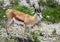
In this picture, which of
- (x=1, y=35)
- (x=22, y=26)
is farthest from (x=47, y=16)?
(x=1, y=35)

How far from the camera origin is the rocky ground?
27.7 ft

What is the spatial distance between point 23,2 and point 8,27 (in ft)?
6.82

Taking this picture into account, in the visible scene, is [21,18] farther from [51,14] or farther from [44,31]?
[51,14]

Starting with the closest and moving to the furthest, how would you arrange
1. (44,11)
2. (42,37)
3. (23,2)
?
(42,37) → (44,11) → (23,2)

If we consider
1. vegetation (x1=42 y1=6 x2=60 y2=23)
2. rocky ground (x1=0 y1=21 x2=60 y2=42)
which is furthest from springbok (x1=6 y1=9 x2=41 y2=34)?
vegetation (x1=42 y1=6 x2=60 y2=23)

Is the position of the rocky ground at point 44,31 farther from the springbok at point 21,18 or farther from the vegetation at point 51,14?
the springbok at point 21,18

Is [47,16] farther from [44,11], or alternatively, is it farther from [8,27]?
[8,27]

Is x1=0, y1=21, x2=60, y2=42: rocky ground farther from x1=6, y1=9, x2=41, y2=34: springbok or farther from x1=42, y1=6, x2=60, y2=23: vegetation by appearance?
x1=6, y1=9, x2=41, y2=34: springbok

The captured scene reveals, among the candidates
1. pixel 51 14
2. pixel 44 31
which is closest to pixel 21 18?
pixel 44 31

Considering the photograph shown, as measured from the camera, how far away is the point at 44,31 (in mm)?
8859

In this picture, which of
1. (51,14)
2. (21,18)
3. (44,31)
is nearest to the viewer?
(21,18)

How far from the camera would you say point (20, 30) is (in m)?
8.88

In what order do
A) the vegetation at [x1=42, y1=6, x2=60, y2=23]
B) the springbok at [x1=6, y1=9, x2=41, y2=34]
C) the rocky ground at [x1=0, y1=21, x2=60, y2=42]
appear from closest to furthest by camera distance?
the springbok at [x1=6, y1=9, x2=41, y2=34] → the rocky ground at [x1=0, y1=21, x2=60, y2=42] → the vegetation at [x1=42, y1=6, x2=60, y2=23]

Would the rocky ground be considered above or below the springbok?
below
